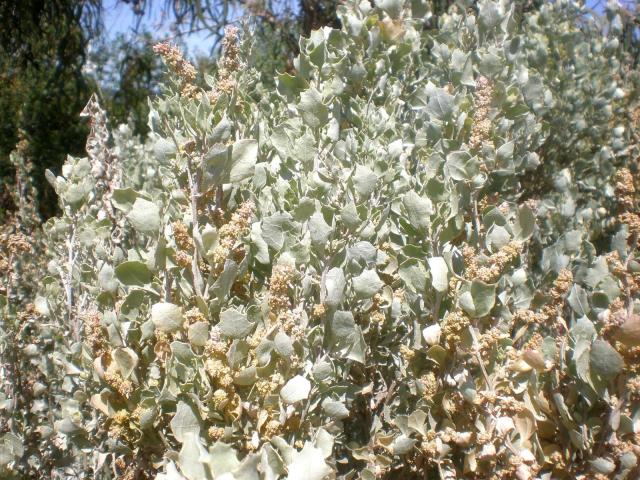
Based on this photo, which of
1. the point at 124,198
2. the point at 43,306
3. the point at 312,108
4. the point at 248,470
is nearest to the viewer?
the point at 248,470

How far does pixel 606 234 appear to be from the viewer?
280cm

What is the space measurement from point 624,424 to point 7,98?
836 cm

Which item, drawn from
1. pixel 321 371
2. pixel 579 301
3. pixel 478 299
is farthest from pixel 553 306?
pixel 321 371

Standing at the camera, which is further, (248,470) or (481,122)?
(481,122)

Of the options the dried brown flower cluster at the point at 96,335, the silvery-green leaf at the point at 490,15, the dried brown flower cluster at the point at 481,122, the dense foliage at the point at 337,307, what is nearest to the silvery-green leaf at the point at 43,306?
the dense foliage at the point at 337,307

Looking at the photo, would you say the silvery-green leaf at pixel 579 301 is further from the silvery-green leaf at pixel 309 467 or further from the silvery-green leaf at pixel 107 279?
the silvery-green leaf at pixel 107 279

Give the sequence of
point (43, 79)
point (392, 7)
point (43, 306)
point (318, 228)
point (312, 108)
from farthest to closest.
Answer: point (43, 79), point (392, 7), point (43, 306), point (312, 108), point (318, 228)

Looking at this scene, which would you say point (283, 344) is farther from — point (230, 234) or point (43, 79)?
point (43, 79)

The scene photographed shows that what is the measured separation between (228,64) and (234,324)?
54cm

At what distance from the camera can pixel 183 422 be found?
1100 millimetres

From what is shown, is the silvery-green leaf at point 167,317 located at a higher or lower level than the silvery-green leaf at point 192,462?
higher

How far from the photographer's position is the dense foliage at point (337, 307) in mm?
1125

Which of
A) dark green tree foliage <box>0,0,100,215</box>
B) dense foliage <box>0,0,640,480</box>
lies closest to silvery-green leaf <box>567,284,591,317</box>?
dense foliage <box>0,0,640,480</box>

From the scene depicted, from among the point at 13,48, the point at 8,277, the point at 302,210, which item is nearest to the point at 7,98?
the point at 13,48
